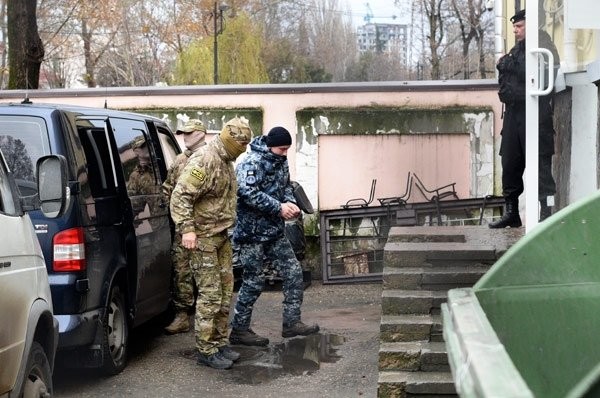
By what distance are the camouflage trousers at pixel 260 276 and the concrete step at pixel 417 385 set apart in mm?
2572

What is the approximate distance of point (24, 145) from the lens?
6.54 metres

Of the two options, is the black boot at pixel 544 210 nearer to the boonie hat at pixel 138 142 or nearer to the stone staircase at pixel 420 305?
the stone staircase at pixel 420 305

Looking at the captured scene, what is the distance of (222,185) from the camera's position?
7.51 m

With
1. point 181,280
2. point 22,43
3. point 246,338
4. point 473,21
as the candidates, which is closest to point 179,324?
point 181,280

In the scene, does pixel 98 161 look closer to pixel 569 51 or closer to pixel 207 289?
pixel 207 289

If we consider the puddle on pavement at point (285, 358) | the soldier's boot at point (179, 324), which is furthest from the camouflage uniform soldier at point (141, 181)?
the puddle on pavement at point (285, 358)

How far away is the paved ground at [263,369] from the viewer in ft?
22.4

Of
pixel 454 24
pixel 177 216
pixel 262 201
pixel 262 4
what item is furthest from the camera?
pixel 262 4

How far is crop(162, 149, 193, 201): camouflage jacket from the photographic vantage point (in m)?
8.59

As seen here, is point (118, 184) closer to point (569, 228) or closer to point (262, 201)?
point (262, 201)

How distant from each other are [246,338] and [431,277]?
7.90 ft

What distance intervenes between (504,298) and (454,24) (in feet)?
117

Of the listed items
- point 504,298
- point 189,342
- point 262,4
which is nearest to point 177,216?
point 189,342

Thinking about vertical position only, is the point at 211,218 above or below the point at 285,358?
above
